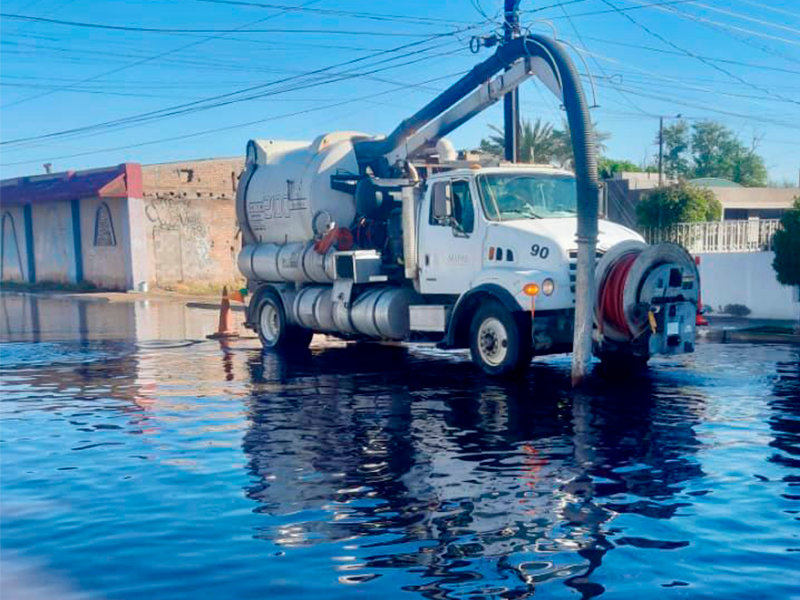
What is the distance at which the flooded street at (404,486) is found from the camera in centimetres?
521

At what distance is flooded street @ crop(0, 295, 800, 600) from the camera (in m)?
5.21

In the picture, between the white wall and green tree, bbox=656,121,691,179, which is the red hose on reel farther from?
green tree, bbox=656,121,691,179

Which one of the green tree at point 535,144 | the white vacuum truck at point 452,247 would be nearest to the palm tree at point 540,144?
the green tree at point 535,144

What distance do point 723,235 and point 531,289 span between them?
12.5 m

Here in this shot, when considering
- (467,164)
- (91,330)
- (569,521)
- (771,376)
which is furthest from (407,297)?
(91,330)

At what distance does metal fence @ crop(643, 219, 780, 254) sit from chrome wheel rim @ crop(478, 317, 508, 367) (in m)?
11.8

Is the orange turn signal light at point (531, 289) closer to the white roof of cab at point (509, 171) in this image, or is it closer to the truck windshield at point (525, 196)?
the truck windshield at point (525, 196)

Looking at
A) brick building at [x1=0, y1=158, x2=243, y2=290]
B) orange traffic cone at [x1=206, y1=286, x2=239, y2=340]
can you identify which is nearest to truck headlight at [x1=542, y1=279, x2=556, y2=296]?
orange traffic cone at [x1=206, y1=286, x2=239, y2=340]

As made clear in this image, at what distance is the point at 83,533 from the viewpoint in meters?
6.09

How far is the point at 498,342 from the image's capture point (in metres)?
12.2

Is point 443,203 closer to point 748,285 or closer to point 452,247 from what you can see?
point 452,247

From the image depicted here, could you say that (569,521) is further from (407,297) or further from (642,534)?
(407,297)

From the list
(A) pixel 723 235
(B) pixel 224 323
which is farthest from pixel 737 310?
(B) pixel 224 323

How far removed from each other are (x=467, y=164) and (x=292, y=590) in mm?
10823
